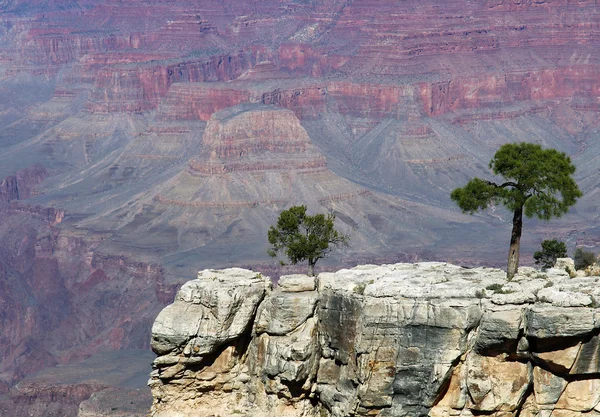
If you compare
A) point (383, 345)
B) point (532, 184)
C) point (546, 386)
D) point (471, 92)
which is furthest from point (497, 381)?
point (471, 92)

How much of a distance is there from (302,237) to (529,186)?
11.8 meters

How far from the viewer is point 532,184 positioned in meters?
38.8

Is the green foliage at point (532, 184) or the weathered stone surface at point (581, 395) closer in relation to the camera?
the weathered stone surface at point (581, 395)

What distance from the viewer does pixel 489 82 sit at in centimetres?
19450

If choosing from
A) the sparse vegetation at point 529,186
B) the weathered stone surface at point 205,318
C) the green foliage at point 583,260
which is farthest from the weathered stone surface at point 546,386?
the green foliage at point 583,260

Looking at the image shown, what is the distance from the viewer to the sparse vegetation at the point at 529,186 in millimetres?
38562

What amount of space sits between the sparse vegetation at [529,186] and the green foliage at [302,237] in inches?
368

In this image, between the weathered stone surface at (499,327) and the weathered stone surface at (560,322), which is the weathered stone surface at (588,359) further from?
the weathered stone surface at (499,327)

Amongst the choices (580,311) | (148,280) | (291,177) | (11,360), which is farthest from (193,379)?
(291,177)

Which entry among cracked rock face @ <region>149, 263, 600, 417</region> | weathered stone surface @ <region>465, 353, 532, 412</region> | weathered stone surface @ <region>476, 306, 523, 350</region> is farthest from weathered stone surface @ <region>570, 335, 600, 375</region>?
weathered stone surface @ <region>476, 306, 523, 350</region>

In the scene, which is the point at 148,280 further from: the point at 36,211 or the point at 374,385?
the point at 374,385

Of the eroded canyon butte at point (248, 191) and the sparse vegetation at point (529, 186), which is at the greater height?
the sparse vegetation at point (529, 186)

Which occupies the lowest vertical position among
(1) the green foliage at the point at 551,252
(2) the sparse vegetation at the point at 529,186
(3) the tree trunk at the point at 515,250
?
(1) the green foliage at the point at 551,252

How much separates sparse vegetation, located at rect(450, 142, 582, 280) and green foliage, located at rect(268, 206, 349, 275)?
9.35 metres
